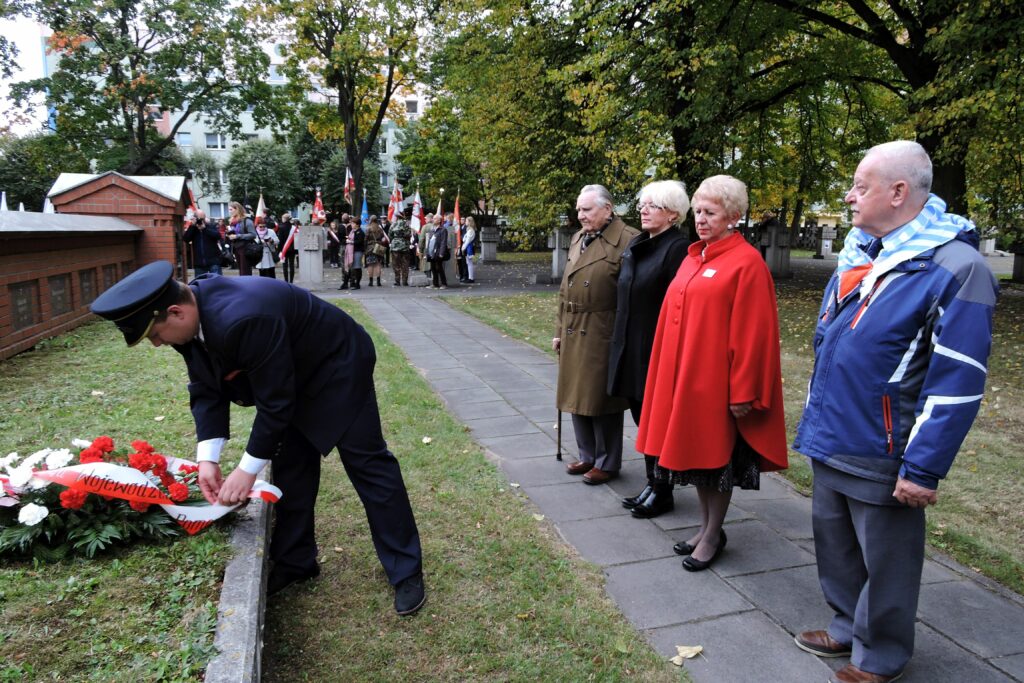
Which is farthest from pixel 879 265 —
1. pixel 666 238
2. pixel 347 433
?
pixel 347 433

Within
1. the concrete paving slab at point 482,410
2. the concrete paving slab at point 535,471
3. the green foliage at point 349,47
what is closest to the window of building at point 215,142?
the green foliage at point 349,47

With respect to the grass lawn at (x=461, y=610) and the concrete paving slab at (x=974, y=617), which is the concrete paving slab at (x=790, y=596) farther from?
the grass lawn at (x=461, y=610)

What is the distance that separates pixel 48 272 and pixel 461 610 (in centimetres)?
853

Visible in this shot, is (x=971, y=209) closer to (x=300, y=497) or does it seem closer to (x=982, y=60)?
(x=982, y=60)

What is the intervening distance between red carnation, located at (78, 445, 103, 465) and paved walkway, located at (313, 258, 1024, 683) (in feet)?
7.79

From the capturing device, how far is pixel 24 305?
27.9 feet

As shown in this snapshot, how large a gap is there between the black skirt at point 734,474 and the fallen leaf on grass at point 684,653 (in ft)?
2.61

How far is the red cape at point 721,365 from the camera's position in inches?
127

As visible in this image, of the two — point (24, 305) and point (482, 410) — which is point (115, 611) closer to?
point (482, 410)

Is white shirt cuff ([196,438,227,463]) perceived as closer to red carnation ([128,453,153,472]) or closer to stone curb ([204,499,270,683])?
stone curb ([204,499,270,683])

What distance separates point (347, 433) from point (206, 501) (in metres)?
0.89

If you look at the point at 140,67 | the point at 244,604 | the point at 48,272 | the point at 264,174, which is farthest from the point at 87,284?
the point at 264,174

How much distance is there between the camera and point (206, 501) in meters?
3.38

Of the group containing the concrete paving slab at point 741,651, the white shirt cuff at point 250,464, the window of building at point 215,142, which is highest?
the window of building at point 215,142
